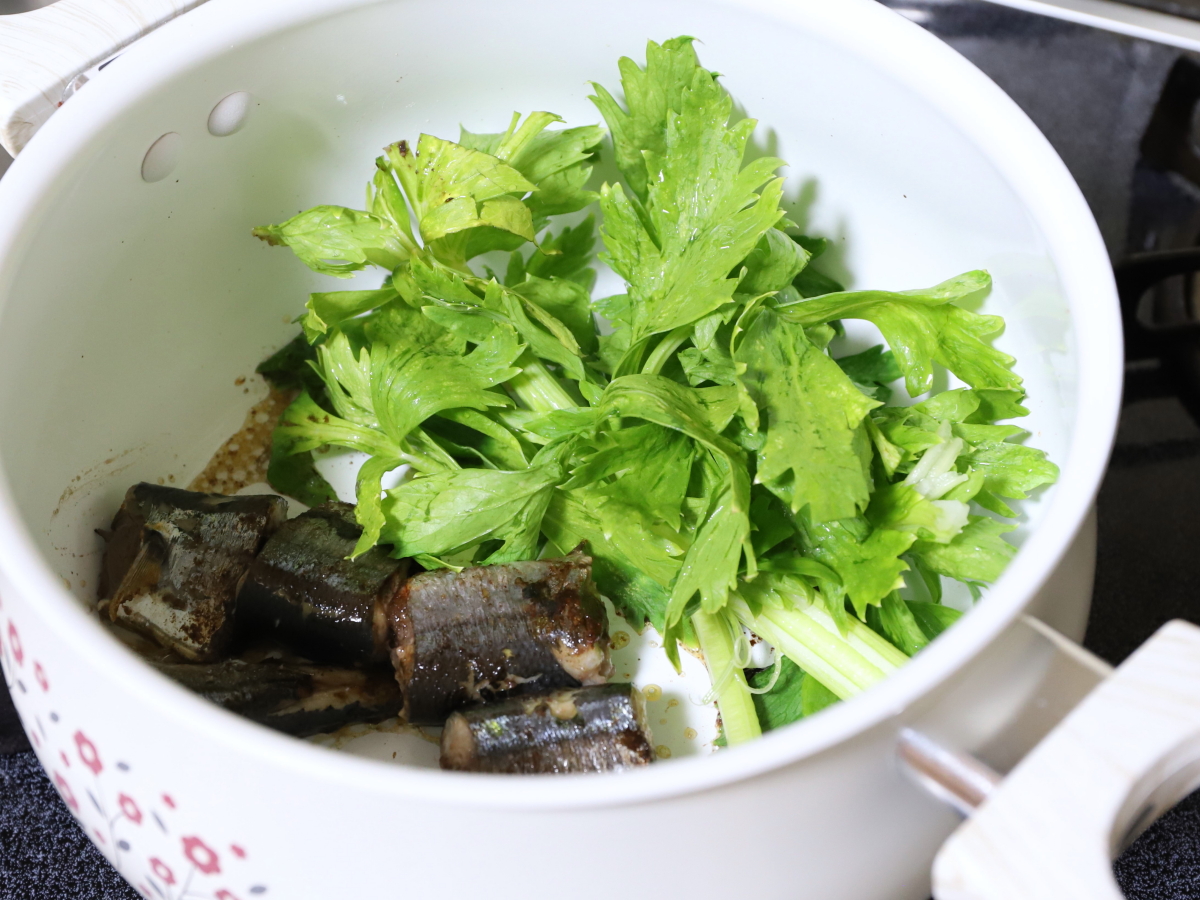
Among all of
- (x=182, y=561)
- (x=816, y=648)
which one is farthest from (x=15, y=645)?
(x=816, y=648)

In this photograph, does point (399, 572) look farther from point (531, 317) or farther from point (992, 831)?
point (992, 831)

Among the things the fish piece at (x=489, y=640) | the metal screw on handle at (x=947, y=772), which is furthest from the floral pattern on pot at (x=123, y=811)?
the metal screw on handle at (x=947, y=772)

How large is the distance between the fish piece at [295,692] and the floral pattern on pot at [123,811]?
141 mm

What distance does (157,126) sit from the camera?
2.77 ft

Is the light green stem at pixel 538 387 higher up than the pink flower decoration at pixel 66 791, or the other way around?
the light green stem at pixel 538 387

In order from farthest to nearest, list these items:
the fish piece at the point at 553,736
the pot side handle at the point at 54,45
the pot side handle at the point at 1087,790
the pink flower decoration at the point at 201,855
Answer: the pot side handle at the point at 54,45 < the fish piece at the point at 553,736 < the pink flower decoration at the point at 201,855 < the pot side handle at the point at 1087,790

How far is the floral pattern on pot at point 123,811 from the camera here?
0.55 metres

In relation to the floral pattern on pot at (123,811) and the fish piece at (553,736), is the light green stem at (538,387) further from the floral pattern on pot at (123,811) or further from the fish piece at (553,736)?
the floral pattern on pot at (123,811)

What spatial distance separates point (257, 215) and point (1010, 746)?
85 cm

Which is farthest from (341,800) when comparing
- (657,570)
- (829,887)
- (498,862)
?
(657,570)

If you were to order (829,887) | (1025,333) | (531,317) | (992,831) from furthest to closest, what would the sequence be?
(531,317) < (1025,333) < (829,887) < (992,831)

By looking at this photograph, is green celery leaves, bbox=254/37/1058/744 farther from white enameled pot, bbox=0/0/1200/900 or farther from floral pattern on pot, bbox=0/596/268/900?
floral pattern on pot, bbox=0/596/268/900

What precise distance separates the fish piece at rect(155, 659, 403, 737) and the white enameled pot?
130mm

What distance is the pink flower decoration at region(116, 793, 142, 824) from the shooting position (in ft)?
1.88
